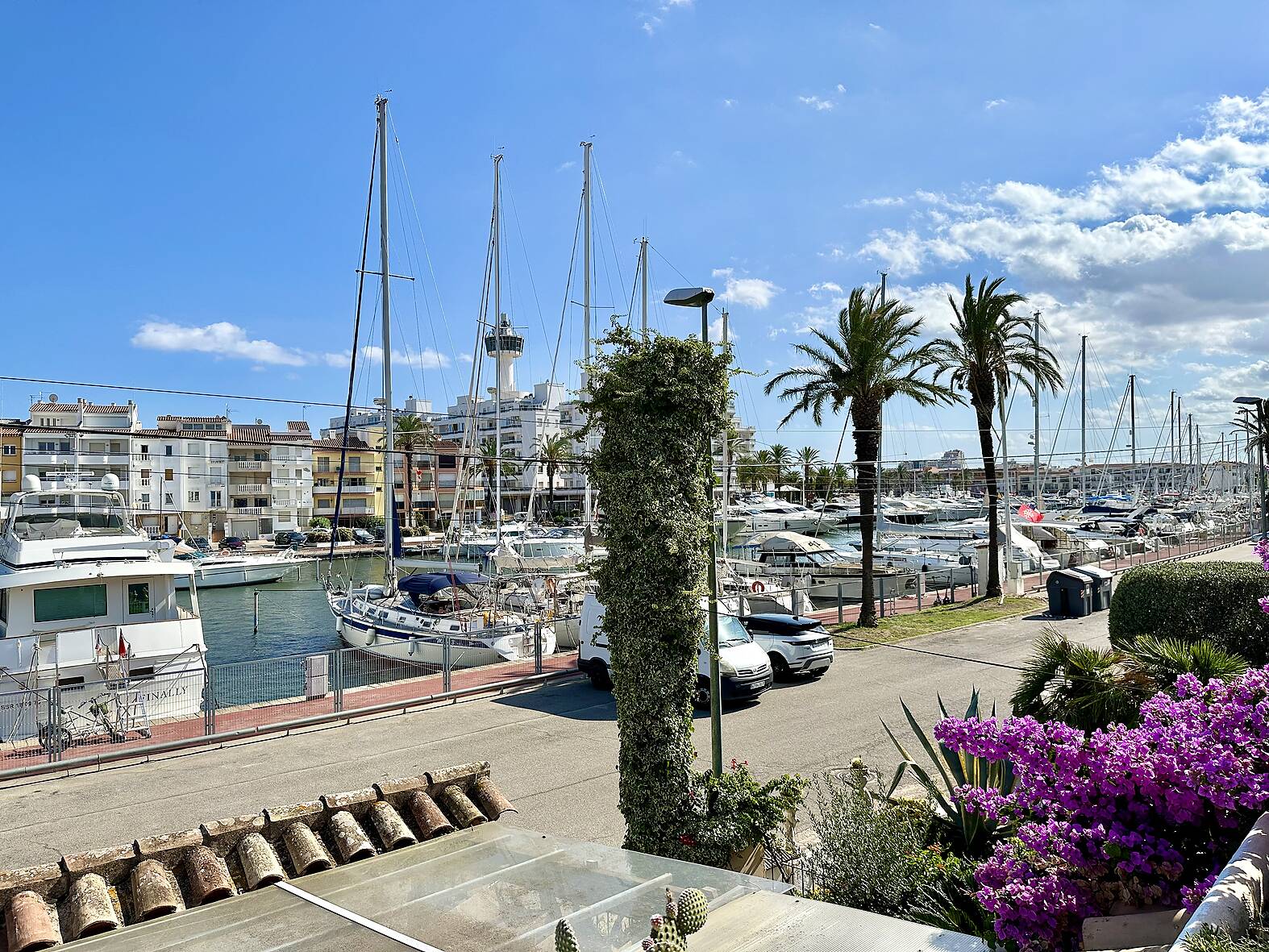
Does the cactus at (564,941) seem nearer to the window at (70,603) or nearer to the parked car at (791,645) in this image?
the parked car at (791,645)

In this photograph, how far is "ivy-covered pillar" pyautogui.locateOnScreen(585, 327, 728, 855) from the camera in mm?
7164

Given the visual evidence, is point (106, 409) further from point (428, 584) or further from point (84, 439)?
point (428, 584)

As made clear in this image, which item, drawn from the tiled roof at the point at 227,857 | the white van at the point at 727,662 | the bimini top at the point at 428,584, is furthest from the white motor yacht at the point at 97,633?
the tiled roof at the point at 227,857

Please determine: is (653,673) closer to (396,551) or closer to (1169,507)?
(396,551)

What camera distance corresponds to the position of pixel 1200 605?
11.8 metres

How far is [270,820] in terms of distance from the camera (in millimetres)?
5930

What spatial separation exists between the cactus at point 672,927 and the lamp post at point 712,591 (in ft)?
10.5

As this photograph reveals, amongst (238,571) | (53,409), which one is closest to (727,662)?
(238,571)

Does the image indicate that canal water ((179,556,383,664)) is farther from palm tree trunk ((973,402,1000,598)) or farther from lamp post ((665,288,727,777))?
palm tree trunk ((973,402,1000,598))

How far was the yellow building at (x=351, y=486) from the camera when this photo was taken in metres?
92.2

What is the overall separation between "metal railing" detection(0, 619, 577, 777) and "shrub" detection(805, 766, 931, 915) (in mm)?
11270

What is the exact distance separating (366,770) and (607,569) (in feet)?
24.0

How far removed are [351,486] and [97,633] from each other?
252 feet

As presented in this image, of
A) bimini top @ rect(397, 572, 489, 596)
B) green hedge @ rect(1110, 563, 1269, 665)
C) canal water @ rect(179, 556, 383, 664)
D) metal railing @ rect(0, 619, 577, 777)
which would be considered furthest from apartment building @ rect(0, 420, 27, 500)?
green hedge @ rect(1110, 563, 1269, 665)
